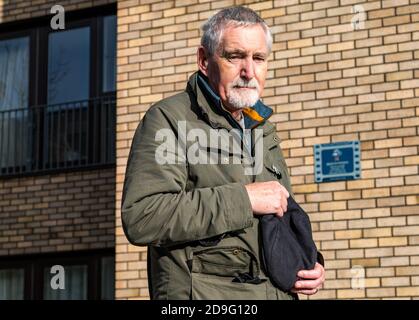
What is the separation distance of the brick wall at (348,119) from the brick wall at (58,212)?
5.38 ft

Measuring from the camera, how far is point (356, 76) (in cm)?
697

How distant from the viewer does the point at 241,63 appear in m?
2.52

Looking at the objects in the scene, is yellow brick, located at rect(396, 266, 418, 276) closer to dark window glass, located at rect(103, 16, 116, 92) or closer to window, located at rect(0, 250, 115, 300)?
window, located at rect(0, 250, 115, 300)

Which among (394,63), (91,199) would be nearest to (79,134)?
(91,199)

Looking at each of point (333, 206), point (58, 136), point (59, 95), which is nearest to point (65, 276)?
point (58, 136)

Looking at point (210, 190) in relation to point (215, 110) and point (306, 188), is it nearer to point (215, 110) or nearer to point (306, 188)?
point (215, 110)

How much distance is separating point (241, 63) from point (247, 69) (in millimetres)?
26

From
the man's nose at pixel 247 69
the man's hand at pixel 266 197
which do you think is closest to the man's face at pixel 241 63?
the man's nose at pixel 247 69

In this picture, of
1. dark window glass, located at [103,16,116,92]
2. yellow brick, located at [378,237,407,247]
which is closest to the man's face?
yellow brick, located at [378,237,407,247]

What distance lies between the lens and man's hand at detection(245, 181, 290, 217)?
2.39 meters

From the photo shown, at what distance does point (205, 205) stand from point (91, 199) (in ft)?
23.2

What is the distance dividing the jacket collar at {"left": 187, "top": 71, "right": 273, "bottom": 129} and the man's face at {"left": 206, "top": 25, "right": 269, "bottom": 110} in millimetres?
30

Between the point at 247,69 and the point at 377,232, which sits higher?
the point at 247,69

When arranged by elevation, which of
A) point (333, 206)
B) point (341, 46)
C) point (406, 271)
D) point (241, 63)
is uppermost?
point (341, 46)
